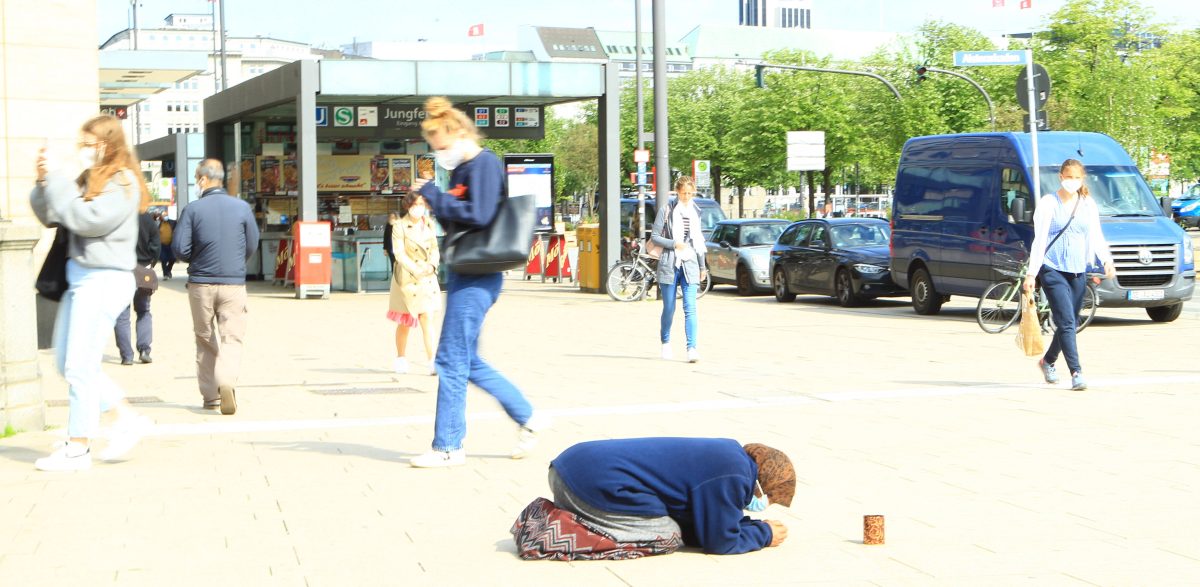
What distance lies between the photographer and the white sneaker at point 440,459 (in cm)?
769

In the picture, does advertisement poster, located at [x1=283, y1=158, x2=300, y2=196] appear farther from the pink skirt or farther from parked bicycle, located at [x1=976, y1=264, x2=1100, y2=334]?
the pink skirt

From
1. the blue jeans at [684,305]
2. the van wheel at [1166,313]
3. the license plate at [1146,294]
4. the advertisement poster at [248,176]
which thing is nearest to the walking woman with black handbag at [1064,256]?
the blue jeans at [684,305]

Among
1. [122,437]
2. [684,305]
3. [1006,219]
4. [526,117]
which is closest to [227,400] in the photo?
[122,437]

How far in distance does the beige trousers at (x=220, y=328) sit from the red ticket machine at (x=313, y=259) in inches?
595

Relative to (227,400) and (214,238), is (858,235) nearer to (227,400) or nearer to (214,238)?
(214,238)

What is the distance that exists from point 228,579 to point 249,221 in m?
5.22

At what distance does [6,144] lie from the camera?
55.3ft

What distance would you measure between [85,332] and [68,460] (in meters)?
0.66

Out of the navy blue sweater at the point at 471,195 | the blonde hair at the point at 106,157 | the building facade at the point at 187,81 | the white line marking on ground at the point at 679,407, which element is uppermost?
the building facade at the point at 187,81

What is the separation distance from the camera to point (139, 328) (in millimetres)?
14336

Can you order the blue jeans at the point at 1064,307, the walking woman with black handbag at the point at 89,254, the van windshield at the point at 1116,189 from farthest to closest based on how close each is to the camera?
the van windshield at the point at 1116,189, the blue jeans at the point at 1064,307, the walking woman with black handbag at the point at 89,254

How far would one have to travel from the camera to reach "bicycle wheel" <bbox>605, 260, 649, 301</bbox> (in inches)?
942

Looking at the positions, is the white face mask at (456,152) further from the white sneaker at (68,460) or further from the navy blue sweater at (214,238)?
the navy blue sweater at (214,238)

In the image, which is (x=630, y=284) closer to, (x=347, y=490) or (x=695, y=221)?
(x=695, y=221)
